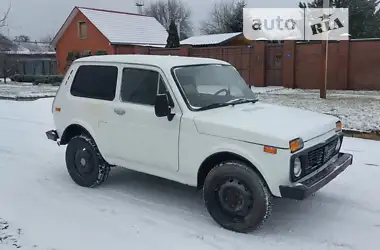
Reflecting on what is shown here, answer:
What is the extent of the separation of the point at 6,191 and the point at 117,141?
5.72 ft

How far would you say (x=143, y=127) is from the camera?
5023mm

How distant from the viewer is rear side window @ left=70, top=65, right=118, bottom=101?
5.51 m

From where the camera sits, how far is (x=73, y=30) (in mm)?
38094

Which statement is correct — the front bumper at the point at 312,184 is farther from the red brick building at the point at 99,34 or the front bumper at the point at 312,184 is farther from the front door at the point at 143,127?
the red brick building at the point at 99,34

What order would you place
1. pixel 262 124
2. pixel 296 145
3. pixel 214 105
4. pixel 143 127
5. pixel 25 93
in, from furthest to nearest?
1. pixel 25 93
2. pixel 143 127
3. pixel 214 105
4. pixel 262 124
5. pixel 296 145

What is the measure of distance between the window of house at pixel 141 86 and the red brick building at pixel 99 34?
2897cm

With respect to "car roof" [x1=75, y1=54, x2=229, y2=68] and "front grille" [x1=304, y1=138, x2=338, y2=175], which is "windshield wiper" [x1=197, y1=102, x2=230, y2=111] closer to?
"car roof" [x1=75, y1=54, x2=229, y2=68]

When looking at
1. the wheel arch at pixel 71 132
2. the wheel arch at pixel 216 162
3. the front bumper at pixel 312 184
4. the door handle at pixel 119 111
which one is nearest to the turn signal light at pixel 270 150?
the wheel arch at pixel 216 162

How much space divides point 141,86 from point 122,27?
34.1 metres

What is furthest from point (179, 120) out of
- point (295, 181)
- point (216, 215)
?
point (295, 181)

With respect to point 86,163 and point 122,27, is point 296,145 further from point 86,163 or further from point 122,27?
point 122,27

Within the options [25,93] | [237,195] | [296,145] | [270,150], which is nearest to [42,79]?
[25,93]

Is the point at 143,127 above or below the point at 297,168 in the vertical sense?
above

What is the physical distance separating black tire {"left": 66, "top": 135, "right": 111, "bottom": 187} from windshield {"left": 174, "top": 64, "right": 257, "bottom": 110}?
1.68 meters
